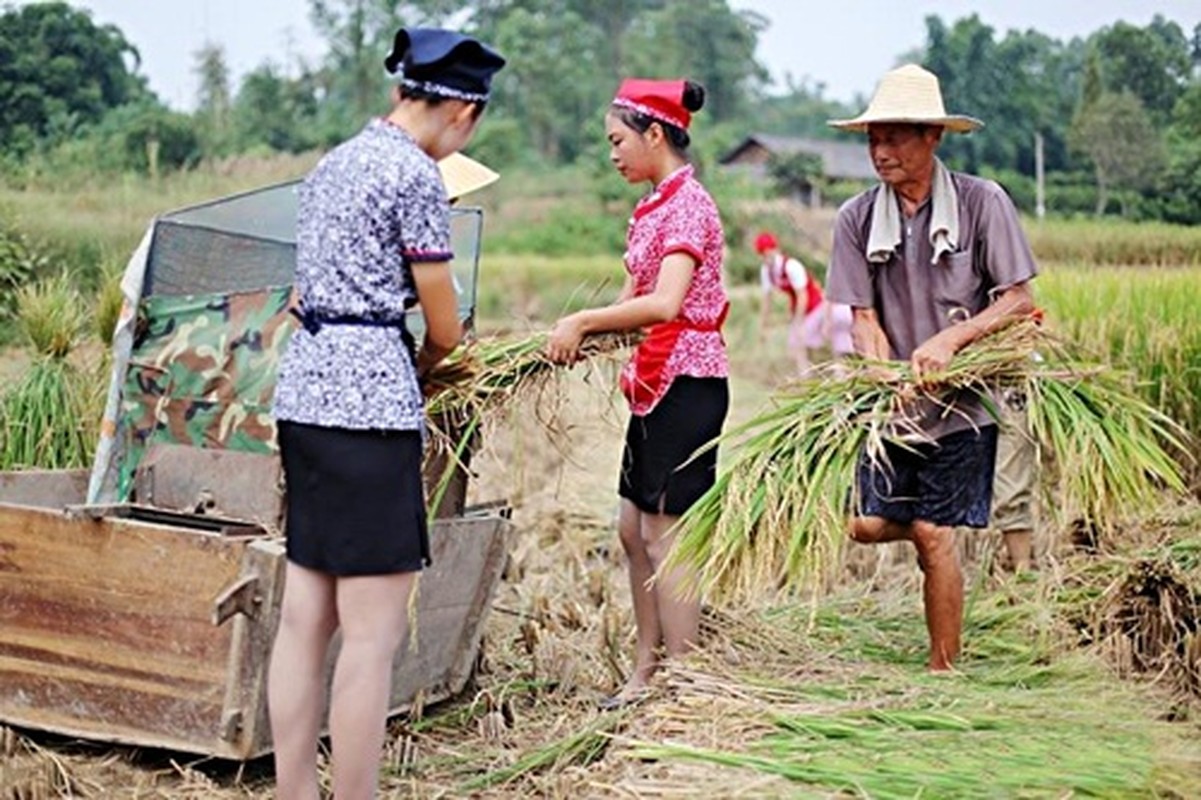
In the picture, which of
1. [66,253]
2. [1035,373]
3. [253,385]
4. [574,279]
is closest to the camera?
[1035,373]

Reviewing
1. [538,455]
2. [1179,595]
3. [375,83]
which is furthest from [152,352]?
[375,83]

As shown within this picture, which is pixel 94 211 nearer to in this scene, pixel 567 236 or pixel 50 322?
pixel 50 322

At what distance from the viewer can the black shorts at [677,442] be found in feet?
14.9

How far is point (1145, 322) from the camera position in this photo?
7.05m

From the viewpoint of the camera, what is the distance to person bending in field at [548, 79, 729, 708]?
454cm

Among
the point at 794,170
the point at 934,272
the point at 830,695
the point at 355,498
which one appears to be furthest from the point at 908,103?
the point at 794,170

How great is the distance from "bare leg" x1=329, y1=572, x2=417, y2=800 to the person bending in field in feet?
3.84

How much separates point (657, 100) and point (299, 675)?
187cm

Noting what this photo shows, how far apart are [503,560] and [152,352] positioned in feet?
3.76

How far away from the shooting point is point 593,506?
7.79m

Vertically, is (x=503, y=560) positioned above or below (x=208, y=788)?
above

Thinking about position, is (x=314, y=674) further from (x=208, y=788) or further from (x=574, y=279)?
(x=574, y=279)

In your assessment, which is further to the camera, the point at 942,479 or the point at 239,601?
the point at 942,479

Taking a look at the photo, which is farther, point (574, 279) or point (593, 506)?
point (574, 279)
